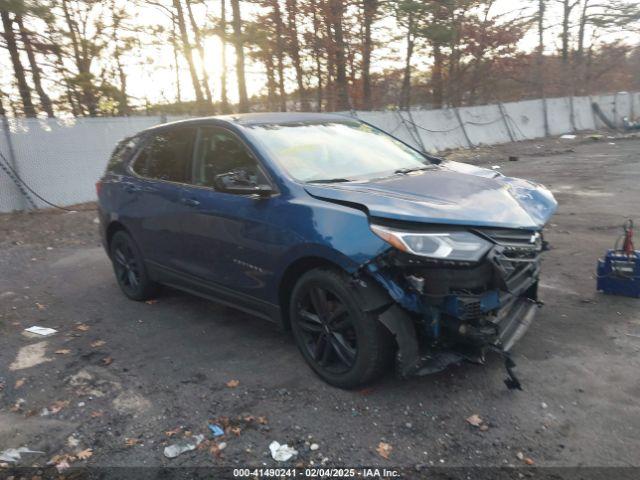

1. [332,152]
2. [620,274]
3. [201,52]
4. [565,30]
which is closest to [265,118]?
[332,152]

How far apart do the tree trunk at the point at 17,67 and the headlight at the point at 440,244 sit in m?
14.5

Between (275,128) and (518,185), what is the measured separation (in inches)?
77.7

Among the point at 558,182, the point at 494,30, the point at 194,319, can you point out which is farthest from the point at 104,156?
the point at 494,30

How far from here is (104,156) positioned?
1261 cm

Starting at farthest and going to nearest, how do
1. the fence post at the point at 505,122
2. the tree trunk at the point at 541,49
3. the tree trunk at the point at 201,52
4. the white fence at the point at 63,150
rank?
the tree trunk at the point at 541,49
the fence post at the point at 505,122
the tree trunk at the point at 201,52
the white fence at the point at 63,150

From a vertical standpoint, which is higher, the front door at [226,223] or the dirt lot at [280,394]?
the front door at [226,223]

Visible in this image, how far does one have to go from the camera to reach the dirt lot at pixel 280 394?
114 inches

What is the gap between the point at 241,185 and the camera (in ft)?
12.5

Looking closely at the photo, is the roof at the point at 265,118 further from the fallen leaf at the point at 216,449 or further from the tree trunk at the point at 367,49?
the tree trunk at the point at 367,49

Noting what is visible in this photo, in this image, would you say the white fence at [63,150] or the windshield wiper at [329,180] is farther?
the white fence at [63,150]

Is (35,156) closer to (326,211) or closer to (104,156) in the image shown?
(104,156)

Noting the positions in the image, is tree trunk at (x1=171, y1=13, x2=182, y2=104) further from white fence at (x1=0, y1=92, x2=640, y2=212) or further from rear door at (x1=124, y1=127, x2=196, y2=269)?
rear door at (x1=124, y1=127, x2=196, y2=269)

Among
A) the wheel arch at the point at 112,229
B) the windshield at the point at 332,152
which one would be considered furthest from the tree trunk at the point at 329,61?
the windshield at the point at 332,152

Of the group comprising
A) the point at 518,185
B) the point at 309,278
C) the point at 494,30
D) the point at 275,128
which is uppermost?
the point at 494,30
